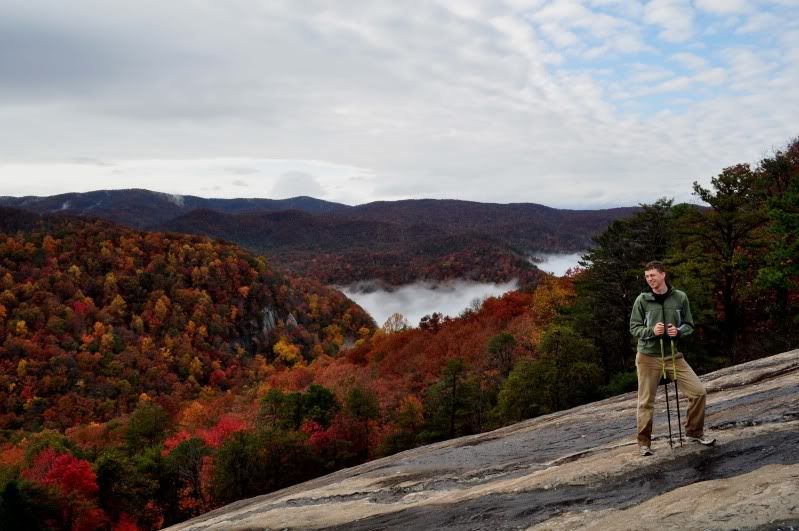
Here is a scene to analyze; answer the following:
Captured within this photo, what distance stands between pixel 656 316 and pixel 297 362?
146871 millimetres

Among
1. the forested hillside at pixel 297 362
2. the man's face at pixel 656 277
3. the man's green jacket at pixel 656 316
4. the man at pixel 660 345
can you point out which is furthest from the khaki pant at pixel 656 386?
the forested hillside at pixel 297 362

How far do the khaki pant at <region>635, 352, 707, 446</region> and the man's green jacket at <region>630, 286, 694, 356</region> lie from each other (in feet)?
0.74

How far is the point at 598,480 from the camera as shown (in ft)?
27.6

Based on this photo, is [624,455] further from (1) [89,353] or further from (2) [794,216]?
(1) [89,353]

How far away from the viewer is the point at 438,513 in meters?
9.44

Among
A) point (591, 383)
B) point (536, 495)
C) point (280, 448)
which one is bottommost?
point (280, 448)

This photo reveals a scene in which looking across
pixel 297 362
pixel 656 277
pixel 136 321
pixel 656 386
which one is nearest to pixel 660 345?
pixel 656 386

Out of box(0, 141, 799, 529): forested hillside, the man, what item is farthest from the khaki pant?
box(0, 141, 799, 529): forested hillside

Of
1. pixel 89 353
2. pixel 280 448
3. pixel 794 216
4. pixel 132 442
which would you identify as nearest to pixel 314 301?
pixel 89 353

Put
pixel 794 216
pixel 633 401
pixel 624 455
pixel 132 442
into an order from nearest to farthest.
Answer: pixel 624 455 → pixel 633 401 → pixel 794 216 → pixel 132 442

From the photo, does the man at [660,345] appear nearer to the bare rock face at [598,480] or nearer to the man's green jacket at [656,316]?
the man's green jacket at [656,316]

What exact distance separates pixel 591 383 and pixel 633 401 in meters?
15.9

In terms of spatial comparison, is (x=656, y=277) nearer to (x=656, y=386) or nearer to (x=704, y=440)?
(x=656, y=386)

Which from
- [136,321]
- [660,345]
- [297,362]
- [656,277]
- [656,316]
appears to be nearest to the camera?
[656,277]
